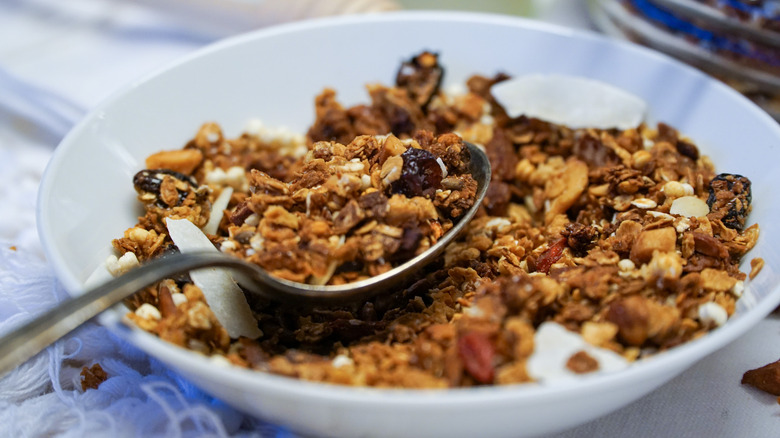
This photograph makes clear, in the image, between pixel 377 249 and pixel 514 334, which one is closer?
pixel 514 334

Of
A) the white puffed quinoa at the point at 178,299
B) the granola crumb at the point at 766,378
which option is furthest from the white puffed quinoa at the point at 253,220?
the granola crumb at the point at 766,378

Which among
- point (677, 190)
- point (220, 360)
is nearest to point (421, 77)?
point (677, 190)

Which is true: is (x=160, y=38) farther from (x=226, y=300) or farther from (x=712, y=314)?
(x=712, y=314)


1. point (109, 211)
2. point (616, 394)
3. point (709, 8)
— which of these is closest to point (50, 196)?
point (109, 211)

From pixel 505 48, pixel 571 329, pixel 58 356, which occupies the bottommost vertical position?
pixel 58 356

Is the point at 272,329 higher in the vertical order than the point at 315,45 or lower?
lower

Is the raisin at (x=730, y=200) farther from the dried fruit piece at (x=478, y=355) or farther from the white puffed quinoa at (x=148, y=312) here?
the white puffed quinoa at (x=148, y=312)

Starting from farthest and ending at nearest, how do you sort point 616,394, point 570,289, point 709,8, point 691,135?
point 709,8 → point 691,135 → point 570,289 → point 616,394

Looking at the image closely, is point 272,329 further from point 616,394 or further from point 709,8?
point 709,8
